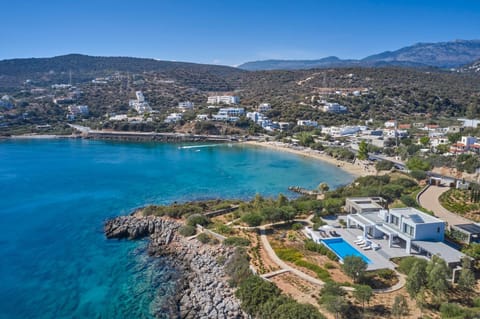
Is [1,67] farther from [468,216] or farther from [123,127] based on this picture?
[468,216]

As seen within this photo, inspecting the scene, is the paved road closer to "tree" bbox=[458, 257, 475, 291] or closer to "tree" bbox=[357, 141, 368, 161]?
"tree" bbox=[458, 257, 475, 291]

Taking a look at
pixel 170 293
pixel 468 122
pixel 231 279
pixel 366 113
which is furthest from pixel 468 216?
pixel 366 113

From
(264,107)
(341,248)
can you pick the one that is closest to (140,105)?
(264,107)

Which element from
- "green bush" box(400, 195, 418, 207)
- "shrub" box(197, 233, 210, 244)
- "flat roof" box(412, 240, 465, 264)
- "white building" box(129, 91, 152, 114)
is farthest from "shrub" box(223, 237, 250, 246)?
"white building" box(129, 91, 152, 114)

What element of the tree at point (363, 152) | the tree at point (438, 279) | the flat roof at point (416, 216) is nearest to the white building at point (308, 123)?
the tree at point (363, 152)

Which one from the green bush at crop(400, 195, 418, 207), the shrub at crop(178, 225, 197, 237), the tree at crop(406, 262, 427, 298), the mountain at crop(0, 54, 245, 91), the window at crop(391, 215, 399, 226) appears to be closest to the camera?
the tree at crop(406, 262, 427, 298)

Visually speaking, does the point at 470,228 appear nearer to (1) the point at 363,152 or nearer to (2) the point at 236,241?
(2) the point at 236,241

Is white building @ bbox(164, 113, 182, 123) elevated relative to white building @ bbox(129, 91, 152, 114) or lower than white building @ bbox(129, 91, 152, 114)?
lower
